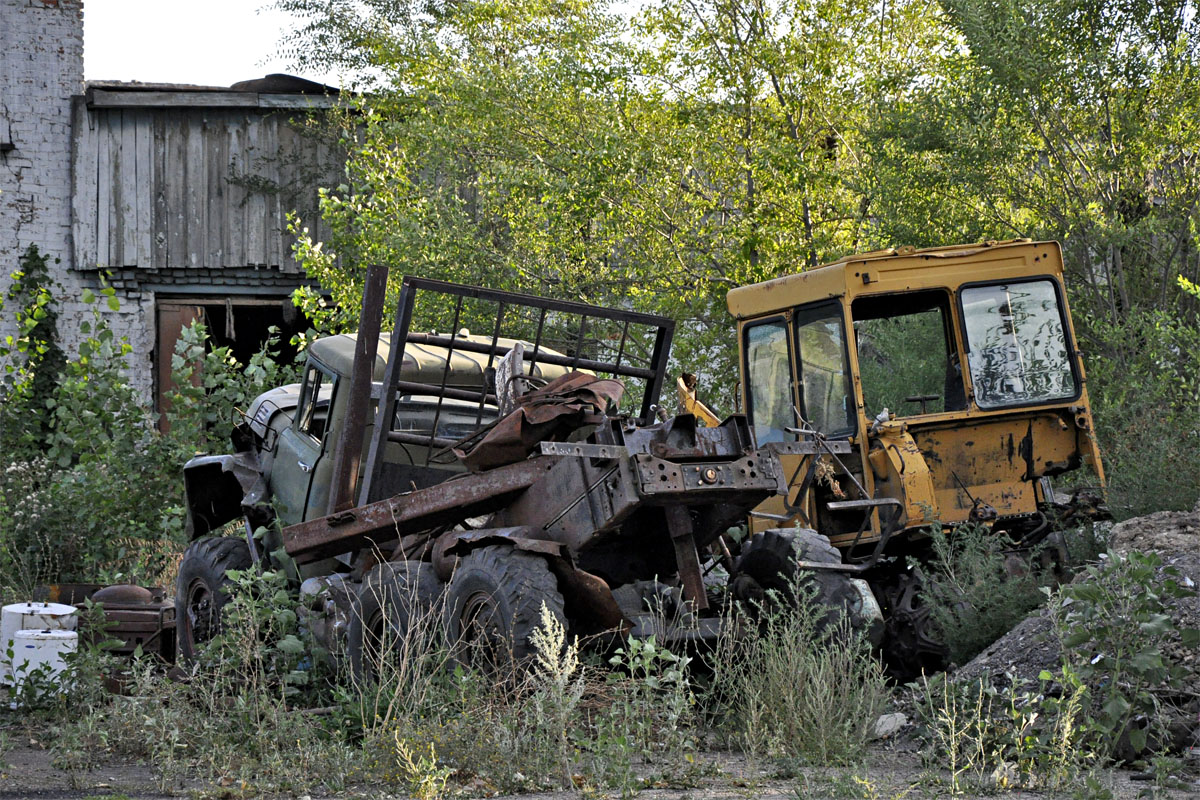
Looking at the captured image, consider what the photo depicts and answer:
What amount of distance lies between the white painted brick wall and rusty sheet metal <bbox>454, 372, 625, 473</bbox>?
506 inches

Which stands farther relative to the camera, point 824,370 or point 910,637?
point 824,370

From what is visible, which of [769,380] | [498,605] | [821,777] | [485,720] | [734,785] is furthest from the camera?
[769,380]

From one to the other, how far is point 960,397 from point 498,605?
424cm

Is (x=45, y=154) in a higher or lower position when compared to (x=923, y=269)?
higher

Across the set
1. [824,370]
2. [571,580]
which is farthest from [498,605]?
[824,370]

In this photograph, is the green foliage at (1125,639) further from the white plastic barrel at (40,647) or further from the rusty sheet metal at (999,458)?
the white plastic barrel at (40,647)

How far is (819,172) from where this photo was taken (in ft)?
44.3

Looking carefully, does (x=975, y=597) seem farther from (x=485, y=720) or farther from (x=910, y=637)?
(x=485, y=720)

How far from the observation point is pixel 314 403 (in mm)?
9055

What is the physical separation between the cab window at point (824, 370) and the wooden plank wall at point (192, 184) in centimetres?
1197

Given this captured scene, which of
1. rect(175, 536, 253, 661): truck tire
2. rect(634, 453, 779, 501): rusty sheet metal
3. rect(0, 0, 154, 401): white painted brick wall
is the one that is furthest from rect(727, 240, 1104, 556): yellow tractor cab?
rect(0, 0, 154, 401): white painted brick wall

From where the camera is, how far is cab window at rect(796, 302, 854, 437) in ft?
29.4

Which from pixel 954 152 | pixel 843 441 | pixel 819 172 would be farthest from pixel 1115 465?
pixel 819 172

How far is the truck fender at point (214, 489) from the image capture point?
9.70m
